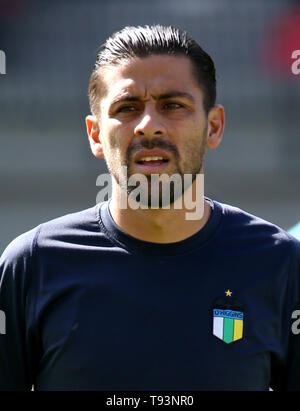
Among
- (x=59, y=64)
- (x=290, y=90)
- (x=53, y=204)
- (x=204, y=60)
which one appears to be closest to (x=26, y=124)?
(x=59, y=64)

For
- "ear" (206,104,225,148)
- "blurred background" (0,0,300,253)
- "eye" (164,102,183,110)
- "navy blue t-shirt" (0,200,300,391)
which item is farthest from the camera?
"blurred background" (0,0,300,253)

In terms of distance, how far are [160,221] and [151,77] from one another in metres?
0.38

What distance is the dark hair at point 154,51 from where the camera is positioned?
6.67ft

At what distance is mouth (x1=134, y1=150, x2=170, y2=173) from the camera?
6.17 ft

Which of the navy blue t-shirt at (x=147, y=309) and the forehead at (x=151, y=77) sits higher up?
the forehead at (x=151, y=77)

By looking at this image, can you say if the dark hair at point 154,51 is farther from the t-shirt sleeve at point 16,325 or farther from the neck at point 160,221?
the t-shirt sleeve at point 16,325

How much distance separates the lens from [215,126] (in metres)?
2.13

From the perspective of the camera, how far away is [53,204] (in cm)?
962

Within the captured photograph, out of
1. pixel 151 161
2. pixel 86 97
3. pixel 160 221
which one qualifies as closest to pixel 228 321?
pixel 160 221

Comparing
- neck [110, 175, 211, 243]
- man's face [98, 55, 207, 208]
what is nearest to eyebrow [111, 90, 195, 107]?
man's face [98, 55, 207, 208]

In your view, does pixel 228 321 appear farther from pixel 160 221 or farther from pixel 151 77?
pixel 151 77

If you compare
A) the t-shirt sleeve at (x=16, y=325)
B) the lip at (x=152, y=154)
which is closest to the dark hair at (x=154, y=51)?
the lip at (x=152, y=154)

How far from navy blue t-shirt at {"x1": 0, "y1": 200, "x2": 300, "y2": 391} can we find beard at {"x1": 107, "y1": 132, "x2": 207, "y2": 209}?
0.38 feet

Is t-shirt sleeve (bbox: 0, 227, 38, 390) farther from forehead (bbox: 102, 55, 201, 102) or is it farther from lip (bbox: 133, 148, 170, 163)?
forehead (bbox: 102, 55, 201, 102)
